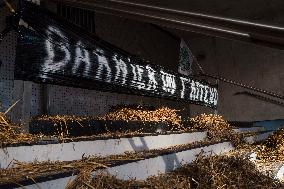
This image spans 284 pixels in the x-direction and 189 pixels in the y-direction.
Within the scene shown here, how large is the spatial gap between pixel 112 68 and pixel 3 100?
7.16 feet

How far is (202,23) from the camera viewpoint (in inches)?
28.3

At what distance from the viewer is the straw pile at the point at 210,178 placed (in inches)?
101

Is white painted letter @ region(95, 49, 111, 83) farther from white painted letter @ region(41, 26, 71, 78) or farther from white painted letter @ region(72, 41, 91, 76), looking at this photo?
white painted letter @ region(41, 26, 71, 78)

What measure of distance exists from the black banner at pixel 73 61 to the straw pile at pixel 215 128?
52.1 inches

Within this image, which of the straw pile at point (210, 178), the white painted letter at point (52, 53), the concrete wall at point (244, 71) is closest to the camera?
the straw pile at point (210, 178)

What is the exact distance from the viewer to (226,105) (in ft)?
48.1

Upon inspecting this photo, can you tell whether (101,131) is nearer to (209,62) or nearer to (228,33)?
(228,33)

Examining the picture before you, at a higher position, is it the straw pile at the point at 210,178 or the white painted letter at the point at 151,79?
the white painted letter at the point at 151,79

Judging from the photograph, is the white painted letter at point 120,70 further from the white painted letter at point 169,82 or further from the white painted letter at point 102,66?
the white painted letter at point 169,82

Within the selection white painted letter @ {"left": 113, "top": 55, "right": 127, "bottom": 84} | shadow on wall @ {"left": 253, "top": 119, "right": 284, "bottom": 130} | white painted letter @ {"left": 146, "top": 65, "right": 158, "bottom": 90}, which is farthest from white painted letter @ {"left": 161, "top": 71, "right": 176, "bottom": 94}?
shadow on wall @ {"left": 253, "top": 119, "right": 284, "bottom": 130}

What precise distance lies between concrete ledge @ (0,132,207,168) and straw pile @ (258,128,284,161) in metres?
2.19

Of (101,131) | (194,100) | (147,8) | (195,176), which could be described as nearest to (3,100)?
(101,131)

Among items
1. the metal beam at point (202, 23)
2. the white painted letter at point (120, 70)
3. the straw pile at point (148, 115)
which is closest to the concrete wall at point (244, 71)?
the straw pile at point (148, 115)

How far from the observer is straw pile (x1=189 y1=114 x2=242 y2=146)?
267 inches
